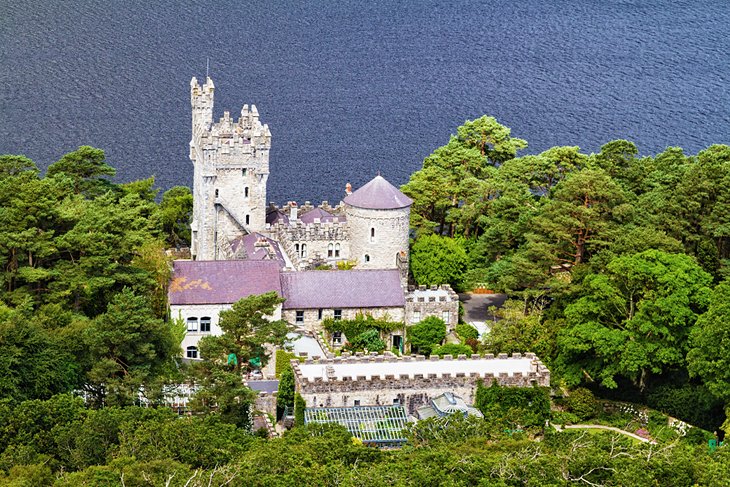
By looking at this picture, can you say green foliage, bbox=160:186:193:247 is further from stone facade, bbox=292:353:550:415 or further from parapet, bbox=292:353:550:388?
stone facade, bbox=292:353:550:415

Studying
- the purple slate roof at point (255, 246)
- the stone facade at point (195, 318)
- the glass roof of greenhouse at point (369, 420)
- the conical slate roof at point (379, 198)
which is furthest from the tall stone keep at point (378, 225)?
the glass roof of greenhouse at point (369, 420)

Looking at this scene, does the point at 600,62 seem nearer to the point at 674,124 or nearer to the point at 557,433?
the point at 674,124

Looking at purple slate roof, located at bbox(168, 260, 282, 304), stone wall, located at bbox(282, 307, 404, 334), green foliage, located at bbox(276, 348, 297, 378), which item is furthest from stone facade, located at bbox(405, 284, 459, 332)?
green foliage, located at bbox(276, 348, 297, 378)

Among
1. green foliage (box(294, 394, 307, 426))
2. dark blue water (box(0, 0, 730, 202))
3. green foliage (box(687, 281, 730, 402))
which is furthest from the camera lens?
dark blue water (box(0, 0, 730, 202))

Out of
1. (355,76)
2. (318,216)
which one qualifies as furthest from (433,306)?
(355,76)

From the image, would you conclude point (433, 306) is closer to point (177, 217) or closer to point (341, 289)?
point (341, 289)
